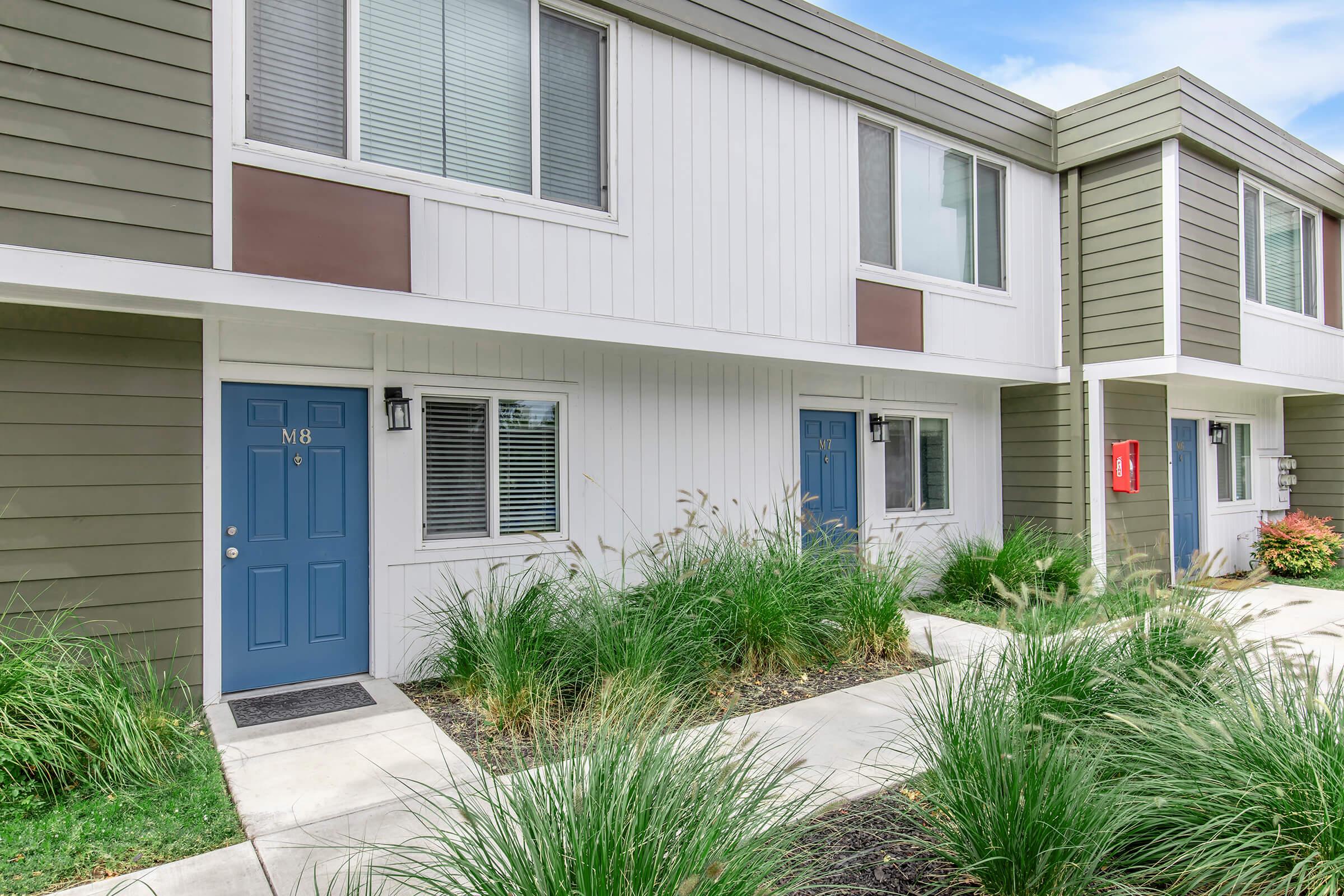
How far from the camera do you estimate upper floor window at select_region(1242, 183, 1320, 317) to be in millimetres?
9648

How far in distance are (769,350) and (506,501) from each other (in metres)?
2.58

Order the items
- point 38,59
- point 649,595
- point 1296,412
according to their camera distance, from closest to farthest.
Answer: point 38,59 < point 649,595 < point 1296,412

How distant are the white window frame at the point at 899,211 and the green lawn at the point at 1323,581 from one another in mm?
5079

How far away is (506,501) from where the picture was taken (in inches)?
242

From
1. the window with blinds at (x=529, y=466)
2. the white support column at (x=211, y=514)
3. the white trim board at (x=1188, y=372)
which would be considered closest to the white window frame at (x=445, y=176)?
the white support column at (x=211, y=514)

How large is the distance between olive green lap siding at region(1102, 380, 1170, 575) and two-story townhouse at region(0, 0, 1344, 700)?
30 cm

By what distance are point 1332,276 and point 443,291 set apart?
12223 millimetres

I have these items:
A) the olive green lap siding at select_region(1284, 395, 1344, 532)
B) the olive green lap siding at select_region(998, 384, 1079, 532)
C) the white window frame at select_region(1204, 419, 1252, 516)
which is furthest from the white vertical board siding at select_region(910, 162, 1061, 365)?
the olive green lap siding at select_region(1284, 395, 1344, 532)

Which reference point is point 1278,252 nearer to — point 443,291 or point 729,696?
point 729,696

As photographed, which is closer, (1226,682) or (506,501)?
(1226,682)

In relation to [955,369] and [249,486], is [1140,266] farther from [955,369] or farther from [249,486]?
[249,486]

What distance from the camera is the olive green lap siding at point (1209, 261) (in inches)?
329

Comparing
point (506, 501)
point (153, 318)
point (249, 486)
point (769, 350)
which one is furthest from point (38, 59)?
point (769, 350)

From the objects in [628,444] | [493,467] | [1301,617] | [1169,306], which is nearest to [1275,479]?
[1301,617]
